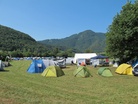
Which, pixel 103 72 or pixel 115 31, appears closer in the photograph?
pixel 103 72

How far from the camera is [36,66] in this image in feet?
79.9

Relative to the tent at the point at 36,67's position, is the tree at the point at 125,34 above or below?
above

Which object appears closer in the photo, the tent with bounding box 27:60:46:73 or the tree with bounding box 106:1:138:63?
the tent with bounding box 27:60:46:73

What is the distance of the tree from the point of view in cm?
2722

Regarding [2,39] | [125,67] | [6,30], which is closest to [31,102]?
[125,67]

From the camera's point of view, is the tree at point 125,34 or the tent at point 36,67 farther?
the tree at point 125,34

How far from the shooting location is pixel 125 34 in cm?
2738

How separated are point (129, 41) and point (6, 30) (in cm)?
17783

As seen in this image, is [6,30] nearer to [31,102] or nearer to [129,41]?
[129,41]

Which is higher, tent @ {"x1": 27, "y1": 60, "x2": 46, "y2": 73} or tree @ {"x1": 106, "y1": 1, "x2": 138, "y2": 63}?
tree @ {"x1": 106, "y1": 1, "x2": 138, "y2": 63}

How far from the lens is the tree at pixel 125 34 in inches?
1072

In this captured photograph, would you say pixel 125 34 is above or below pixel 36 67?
above

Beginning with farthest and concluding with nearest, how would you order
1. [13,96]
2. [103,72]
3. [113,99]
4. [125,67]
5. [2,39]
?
[2,39] → [125,67] → [103,72] → [113,99] → [13,96]

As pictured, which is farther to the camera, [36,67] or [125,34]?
[125,34]
